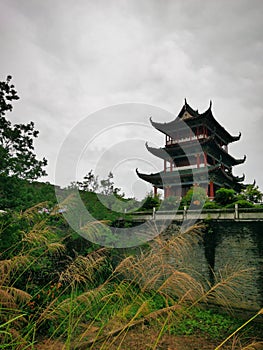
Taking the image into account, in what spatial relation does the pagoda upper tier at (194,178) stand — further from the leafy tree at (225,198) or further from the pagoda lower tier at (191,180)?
the leafy tree at (225,198)

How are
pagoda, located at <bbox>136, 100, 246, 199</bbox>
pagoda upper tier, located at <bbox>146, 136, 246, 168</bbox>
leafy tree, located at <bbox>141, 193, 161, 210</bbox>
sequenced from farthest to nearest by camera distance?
1. pagoda upper tier, located at <bbox>146, 136, 246, 168</bbox>
2. pagoda, located at <bbox>136, 100, 246, 199</bbox>
3. leafy tree, located at <bbox>141, 193, 161, 210</bbox>

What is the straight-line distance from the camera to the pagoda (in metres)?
15.2

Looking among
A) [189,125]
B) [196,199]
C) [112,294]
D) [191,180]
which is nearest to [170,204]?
[196,199]

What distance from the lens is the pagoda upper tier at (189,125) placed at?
15.9 m

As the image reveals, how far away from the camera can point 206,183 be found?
14852mm

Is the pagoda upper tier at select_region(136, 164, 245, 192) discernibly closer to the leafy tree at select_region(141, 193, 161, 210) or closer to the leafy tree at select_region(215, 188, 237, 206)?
the leafy tree at select_region(215, 188, 237, 206)

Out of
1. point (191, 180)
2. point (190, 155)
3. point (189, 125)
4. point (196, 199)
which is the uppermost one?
point (189, 125)

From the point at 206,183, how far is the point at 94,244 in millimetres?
8526

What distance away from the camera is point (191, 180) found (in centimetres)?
1569

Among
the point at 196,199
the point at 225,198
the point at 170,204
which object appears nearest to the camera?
the point at 170,204

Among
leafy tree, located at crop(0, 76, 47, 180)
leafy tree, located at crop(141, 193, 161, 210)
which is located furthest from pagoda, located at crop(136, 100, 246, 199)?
leafy tree, located at crop(0, 76, 47, 180)

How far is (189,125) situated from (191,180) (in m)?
3.38

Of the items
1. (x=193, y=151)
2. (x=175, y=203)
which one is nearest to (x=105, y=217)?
(x=175, y=203)

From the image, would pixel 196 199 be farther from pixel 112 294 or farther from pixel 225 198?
pixel 112 294
